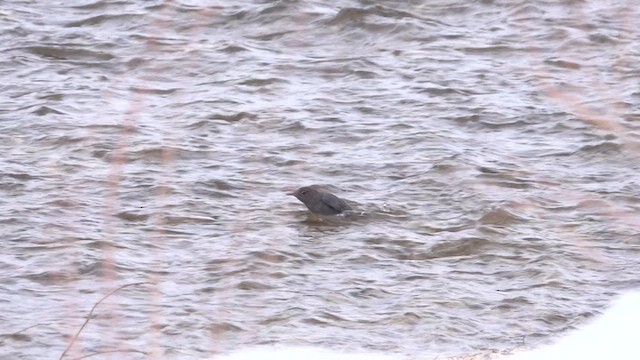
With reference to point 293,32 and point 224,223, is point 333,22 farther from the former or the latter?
point 224,223

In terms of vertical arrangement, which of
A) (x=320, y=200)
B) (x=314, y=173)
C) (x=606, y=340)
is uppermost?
(x=606, y=340)

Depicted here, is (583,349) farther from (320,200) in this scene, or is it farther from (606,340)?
(320,200)

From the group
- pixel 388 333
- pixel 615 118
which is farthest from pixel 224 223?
pixel 615 118

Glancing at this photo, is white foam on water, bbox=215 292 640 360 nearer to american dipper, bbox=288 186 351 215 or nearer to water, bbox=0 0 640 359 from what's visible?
water, bbox=0 0 640 359

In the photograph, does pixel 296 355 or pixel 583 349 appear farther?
pixel 296 355

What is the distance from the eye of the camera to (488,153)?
7707 millimetres

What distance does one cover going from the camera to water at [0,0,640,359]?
17.8 feet

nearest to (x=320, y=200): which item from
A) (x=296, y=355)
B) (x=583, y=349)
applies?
(x=296, y=355)

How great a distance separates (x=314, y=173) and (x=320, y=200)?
0.74 meters

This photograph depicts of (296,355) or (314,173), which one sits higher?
(296,355)

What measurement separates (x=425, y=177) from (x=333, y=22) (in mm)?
3098

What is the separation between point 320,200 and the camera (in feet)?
22.4

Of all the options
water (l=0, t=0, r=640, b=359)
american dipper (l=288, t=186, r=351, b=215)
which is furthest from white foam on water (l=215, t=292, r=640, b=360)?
american dipper (l=288, t=186, r=351, b=215)

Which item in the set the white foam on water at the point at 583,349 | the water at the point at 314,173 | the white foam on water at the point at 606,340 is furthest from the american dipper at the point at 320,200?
the white foam on water at the point at 583,349
